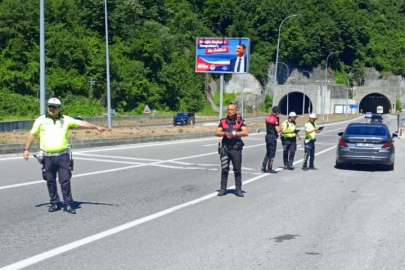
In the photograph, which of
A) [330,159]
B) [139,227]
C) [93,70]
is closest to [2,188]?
[139,227]

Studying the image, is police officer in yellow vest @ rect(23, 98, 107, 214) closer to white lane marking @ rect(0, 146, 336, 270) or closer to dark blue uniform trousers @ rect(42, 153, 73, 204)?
dark blue uniform trousers @ rect(42, 153, 73, 204)

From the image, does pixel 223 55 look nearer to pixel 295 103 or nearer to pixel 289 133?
pixel 289 133

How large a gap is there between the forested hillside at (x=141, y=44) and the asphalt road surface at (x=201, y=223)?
42.2m

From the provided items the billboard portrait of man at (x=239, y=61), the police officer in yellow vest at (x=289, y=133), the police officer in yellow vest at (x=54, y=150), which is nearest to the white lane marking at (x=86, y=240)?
the police officer in yellow vest at (x=54, y=150)

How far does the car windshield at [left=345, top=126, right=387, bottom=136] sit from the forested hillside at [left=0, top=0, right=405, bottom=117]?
39640mm

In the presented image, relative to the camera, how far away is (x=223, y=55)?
45750mm

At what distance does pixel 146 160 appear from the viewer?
20.8m

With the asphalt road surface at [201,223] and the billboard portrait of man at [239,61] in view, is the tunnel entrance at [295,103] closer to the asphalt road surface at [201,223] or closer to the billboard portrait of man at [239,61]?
the billboard portrait of man at [239,61]

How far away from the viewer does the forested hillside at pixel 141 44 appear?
6262 centimetres

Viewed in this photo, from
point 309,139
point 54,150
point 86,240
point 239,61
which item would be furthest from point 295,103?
point 86,240

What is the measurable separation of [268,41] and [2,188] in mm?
108713

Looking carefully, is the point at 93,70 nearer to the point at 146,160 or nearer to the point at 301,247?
the point at 146,160

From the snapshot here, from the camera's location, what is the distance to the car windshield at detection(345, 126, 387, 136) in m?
19.0

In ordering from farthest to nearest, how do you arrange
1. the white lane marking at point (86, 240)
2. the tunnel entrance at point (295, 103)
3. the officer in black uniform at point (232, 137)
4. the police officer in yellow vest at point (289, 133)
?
the tunnel entrance at point (295, 103), the police officer in yellow vest at point (289, 133), the officer in black uniform at point (232, 137), the white lane marking at point (86, 240)
